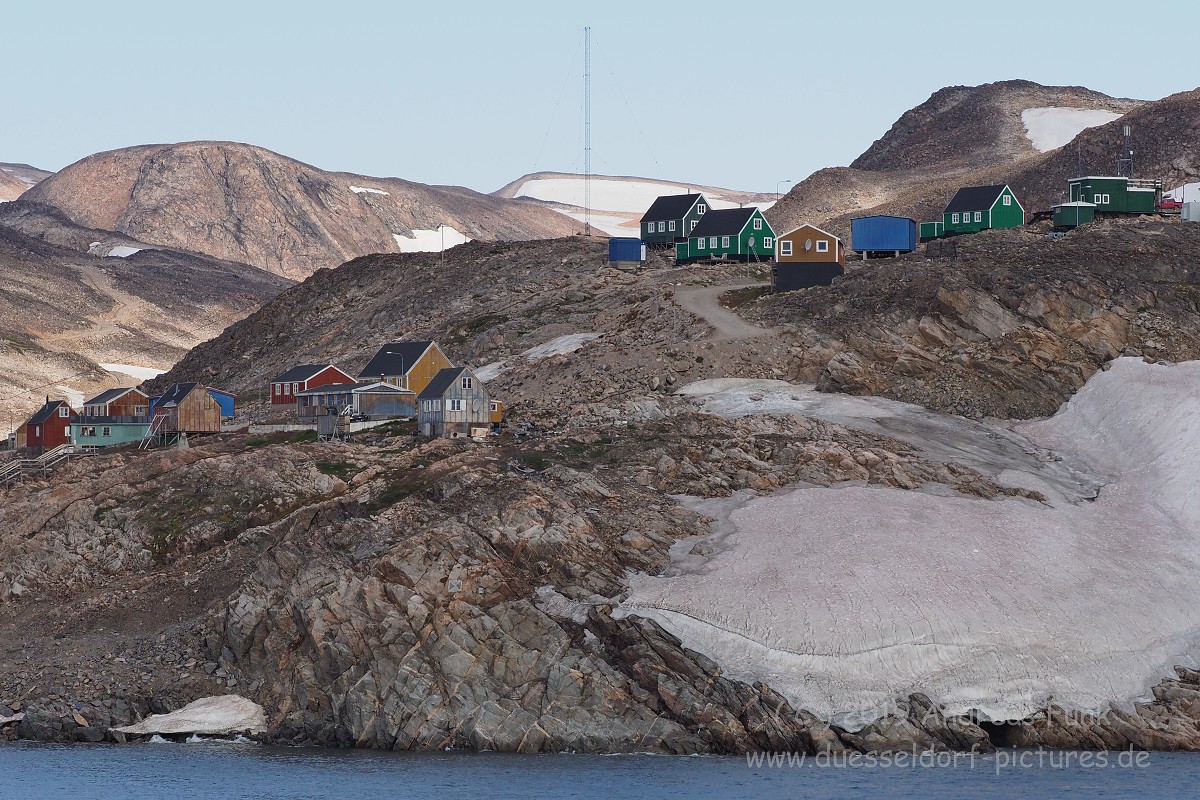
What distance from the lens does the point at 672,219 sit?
14238 centimetres

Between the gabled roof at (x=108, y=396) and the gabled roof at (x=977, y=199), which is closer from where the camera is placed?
the gabled roof at (x=108, y=396)

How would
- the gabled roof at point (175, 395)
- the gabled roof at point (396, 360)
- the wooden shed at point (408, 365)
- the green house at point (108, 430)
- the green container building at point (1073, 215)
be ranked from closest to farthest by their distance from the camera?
1. the wooden shed at point (408, 365)
2. the gabled roof at point (396, 360)
3. the gabled roof at point (175, 395)
4. the green house at point (108, 430)
5. the green container building at point (1073, 215)

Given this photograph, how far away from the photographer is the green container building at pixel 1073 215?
129m

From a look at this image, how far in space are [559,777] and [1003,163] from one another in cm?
12878

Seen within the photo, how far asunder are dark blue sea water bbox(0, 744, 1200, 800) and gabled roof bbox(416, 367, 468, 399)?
108ft

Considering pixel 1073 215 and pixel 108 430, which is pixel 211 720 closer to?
pixel 108 430

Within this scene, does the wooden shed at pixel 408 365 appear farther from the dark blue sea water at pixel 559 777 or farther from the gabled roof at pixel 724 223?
the dark blue sea water at pixel 559 777

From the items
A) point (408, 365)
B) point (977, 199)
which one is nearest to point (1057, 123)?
point (977, 199)

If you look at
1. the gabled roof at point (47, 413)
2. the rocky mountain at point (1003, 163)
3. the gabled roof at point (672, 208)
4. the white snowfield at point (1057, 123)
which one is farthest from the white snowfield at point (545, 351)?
the white snowfield at point (1057, 123)

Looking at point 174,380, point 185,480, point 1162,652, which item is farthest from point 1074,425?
point 174,380

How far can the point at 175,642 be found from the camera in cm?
7700

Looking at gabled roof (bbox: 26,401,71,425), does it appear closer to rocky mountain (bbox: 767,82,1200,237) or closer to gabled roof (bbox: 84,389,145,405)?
gabled roof (bbox: 84,389,145,405)

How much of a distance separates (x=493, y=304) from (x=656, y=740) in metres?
66.9

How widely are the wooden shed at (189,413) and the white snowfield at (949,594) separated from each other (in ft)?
135
